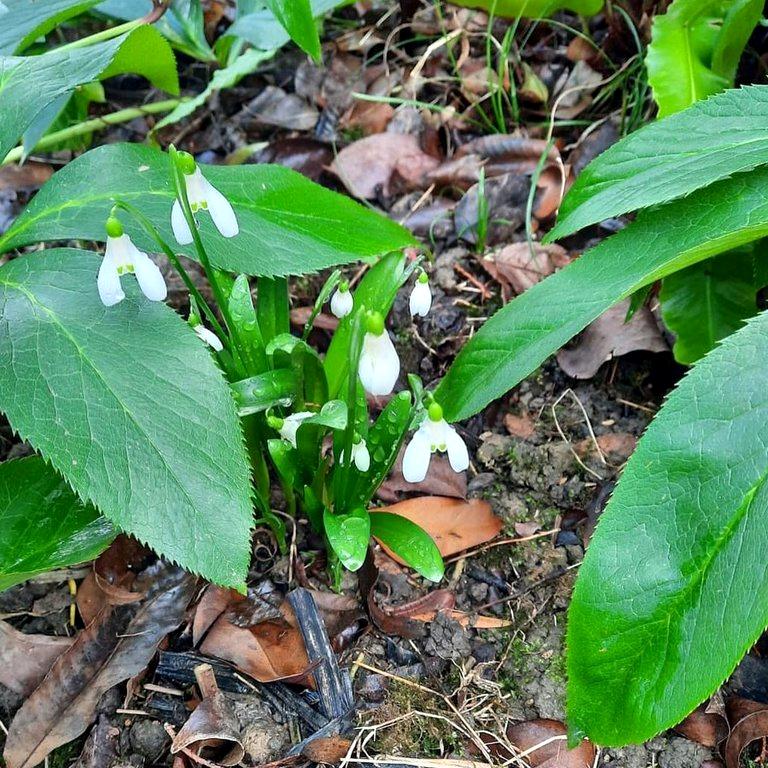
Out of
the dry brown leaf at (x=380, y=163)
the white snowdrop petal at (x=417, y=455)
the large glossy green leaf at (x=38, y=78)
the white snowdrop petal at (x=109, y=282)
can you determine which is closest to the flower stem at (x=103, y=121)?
the dry brown leaf at (x=380, y=163)

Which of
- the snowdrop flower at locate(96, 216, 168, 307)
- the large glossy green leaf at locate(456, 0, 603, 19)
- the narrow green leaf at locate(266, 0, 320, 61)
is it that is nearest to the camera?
the snowdrop flower at locate(96, 216, 168, 307)

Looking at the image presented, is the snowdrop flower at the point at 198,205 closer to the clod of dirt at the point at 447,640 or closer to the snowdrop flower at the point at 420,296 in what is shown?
the snowdrop flower at the point at 420,296

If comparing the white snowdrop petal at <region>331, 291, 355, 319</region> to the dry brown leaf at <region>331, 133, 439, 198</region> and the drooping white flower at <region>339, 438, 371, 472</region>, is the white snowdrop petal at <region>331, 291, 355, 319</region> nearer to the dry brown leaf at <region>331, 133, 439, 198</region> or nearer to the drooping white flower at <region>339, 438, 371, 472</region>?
the drooping white flower at <region>339, 438, 371, 472</region>

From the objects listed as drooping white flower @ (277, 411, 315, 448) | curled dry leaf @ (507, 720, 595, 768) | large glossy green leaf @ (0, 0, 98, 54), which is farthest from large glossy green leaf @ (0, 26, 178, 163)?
curled dry leaf @ (507, 720, 595, 768)

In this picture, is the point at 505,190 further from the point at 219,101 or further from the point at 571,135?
the point at 219,101

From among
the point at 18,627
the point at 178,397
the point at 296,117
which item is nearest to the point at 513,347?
the point at 178,397

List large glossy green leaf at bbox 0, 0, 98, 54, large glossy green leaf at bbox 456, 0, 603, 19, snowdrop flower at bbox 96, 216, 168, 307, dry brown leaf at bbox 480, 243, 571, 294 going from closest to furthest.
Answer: snowdrop flower at bbox 96, 216, 168, 307, large glossy green leaf at bbox 0, 0, 98, 54, dry brown leaf at bbox 480, 243, 571, 294, large glossy green leaf at bbox 456, 0, 603, 19

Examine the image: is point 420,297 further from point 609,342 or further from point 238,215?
point 609,342
